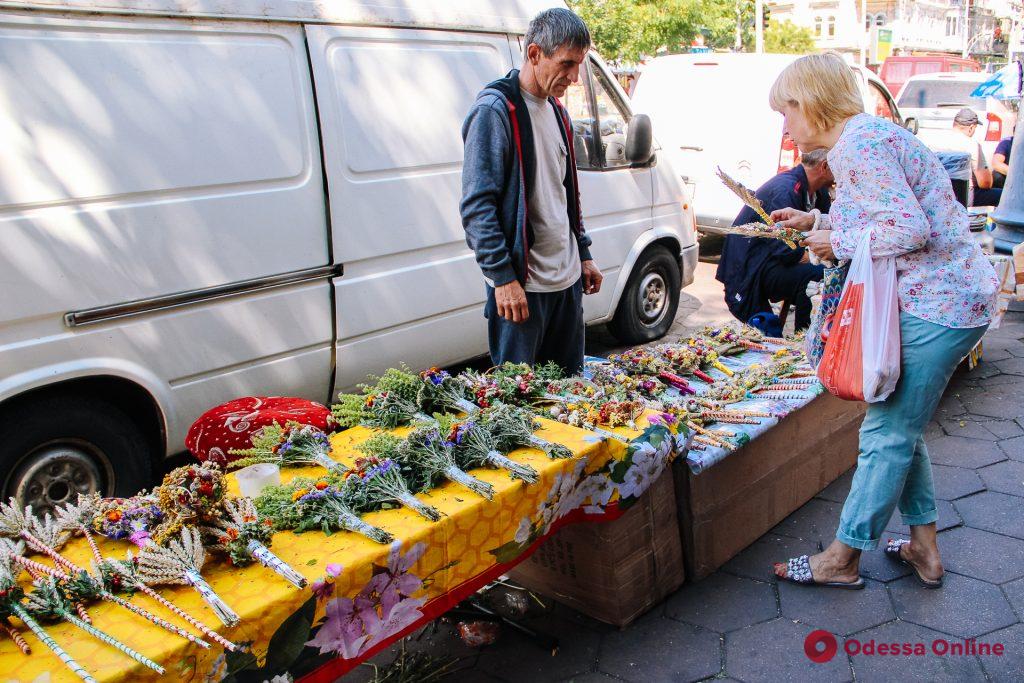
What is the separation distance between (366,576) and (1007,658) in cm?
196

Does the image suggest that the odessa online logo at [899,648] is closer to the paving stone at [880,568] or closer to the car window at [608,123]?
the paving stone at [880,568]

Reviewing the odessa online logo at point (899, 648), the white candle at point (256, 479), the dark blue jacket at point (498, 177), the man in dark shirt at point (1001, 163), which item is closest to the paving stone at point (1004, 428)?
the odessa online logo at point (899, 648)

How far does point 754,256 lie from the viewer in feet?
15.9

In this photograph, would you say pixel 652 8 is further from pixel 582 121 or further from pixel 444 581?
pixel 444 581

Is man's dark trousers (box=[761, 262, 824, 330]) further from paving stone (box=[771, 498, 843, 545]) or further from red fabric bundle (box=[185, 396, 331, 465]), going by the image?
red fabric bundle (box=[185, 396, 331, 465])

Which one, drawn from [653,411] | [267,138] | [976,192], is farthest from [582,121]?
[976,192]

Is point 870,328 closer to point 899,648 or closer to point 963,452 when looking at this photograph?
point 899,648

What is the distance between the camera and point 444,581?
2.00m

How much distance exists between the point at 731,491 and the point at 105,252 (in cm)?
260

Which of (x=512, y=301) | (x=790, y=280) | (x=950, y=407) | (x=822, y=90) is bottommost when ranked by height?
(x=950, y=407)

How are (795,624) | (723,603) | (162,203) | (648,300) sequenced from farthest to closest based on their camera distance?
(648,300), (162,203), (723,603), (795,624)

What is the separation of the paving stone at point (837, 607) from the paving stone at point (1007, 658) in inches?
11.6

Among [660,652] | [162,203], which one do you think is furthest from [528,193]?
[660,652]

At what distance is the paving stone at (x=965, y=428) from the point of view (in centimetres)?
415
